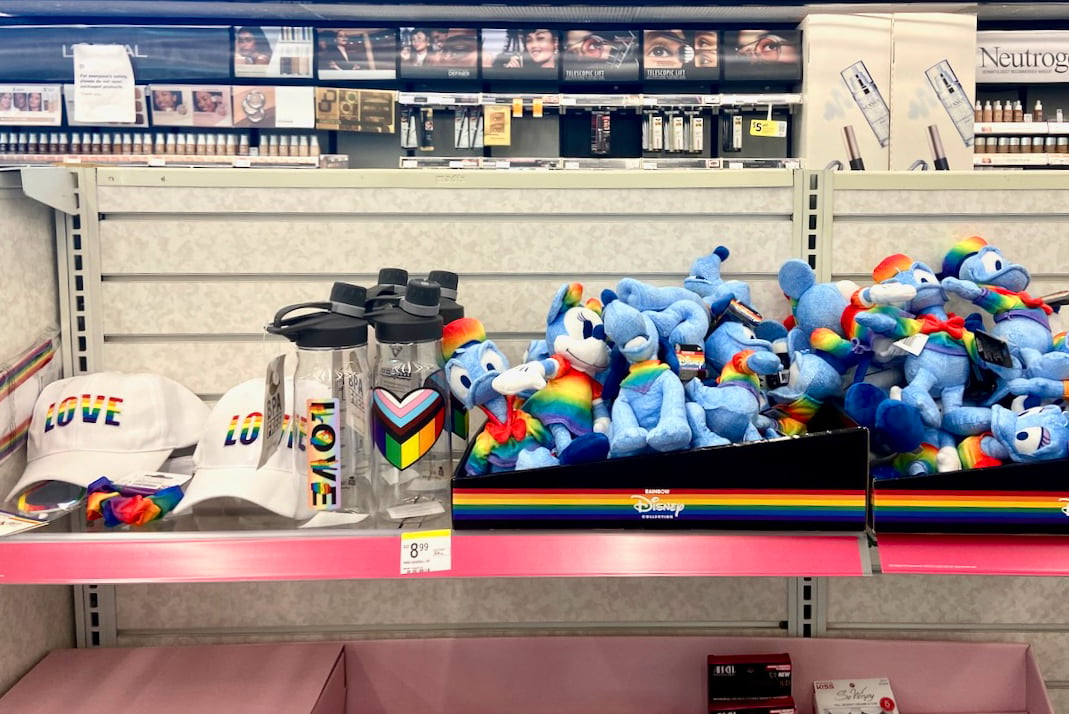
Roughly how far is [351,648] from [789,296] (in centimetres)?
93

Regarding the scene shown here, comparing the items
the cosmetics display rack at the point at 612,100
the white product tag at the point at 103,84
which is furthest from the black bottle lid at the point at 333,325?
the white product tag at the point at 103,84

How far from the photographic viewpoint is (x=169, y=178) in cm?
126

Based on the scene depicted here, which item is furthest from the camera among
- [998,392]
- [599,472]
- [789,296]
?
[789,296]

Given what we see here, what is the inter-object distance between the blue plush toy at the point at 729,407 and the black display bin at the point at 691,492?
0.17 feet

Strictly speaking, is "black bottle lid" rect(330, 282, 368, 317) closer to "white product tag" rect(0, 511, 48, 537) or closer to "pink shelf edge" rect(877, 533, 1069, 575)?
"white product tag" rect(0, 511, 48, 537)

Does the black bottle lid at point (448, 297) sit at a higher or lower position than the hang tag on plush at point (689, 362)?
higher

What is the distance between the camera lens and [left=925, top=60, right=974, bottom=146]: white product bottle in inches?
152

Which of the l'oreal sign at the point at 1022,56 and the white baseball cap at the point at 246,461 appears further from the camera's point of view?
the l'oreal sign at the point at 1022,56

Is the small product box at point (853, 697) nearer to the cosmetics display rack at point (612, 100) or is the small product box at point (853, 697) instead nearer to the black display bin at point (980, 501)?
the black display bin at point (980, 501)

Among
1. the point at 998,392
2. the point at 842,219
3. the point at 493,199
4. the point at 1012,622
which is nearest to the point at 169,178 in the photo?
the point at 493,199

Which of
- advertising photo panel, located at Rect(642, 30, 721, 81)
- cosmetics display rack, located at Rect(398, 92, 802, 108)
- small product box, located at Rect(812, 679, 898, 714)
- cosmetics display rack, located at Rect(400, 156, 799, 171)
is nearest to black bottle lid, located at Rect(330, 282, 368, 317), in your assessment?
small product box, located at Rect(812, 679, 898, 714)

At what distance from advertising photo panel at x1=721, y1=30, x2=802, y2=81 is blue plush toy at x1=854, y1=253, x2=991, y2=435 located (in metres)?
3.21

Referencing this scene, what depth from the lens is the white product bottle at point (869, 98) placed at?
3828 millimetres

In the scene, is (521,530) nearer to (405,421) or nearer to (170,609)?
(405,421)
